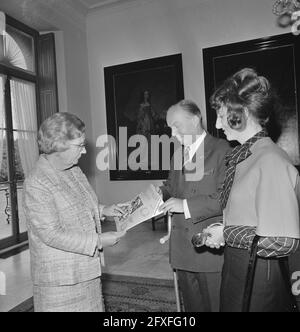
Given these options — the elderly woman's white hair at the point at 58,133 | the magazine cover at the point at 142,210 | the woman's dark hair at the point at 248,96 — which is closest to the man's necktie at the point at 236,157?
the woman's dark hair at the point at 248,96

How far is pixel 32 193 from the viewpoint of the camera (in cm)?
164

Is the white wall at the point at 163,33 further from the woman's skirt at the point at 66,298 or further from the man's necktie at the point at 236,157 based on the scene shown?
the woman's skirt at the point at 66,298

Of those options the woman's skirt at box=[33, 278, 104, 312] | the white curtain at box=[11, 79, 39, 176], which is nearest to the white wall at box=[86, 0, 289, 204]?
the white curtain at box=[11, 79, 39, 176]

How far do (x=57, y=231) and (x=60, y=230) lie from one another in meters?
0.02

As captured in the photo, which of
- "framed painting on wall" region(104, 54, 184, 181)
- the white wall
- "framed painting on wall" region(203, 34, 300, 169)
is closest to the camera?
"framed painting on wall" region(203, 34, 300, 169)

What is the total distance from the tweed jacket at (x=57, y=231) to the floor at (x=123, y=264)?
1.98 metres

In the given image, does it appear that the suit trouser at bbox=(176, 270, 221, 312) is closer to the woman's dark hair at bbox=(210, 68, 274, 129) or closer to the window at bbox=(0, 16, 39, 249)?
the woman's dark hair at bbox=(210, 68, 274, 129)

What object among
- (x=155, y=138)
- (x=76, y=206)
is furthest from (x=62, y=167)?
A: (x=155, y=138)

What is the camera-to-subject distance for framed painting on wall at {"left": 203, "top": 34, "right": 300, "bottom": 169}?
→ 5.96 m

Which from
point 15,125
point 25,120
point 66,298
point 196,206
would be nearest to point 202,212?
point 196,206

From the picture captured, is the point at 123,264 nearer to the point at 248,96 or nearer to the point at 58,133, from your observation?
the point at 58,133

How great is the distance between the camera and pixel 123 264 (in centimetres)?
450

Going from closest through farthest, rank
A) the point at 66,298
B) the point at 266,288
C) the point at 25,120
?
the point at 266,288 < the point at 66,298 < the point at 25,120
